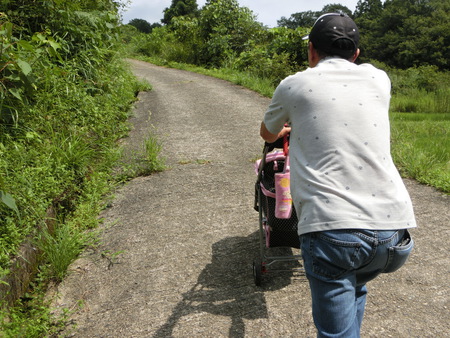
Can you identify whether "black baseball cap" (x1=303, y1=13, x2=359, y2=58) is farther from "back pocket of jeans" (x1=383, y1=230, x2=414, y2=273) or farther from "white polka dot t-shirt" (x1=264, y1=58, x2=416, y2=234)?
"back pocket of jeans" (x1=383, y1=230, x2=414, y2=273)

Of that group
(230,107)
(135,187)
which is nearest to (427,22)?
(230,107)

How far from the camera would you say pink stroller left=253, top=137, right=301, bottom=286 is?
2818 mm

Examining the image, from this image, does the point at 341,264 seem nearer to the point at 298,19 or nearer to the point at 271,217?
the point at 271,217

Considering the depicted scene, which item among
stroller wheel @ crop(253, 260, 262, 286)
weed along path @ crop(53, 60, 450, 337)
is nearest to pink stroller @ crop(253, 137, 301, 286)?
stroller wheel @ crop(253, 260, 262, 286)

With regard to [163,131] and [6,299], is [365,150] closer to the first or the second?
[6,299]

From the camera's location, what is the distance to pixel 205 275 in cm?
326

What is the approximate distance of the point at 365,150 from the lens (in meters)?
1.68

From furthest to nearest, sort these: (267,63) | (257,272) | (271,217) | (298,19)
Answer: (298,19) → (267,63) → (257,272) → (271,217)

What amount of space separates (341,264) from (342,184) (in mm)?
302

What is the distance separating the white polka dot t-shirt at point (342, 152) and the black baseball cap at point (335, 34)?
6 cm

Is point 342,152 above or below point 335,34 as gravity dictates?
below

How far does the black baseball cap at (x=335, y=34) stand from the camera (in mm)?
1834

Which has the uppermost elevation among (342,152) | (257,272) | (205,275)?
(342,152)

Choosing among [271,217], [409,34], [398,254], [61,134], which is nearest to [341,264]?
[398,254]
